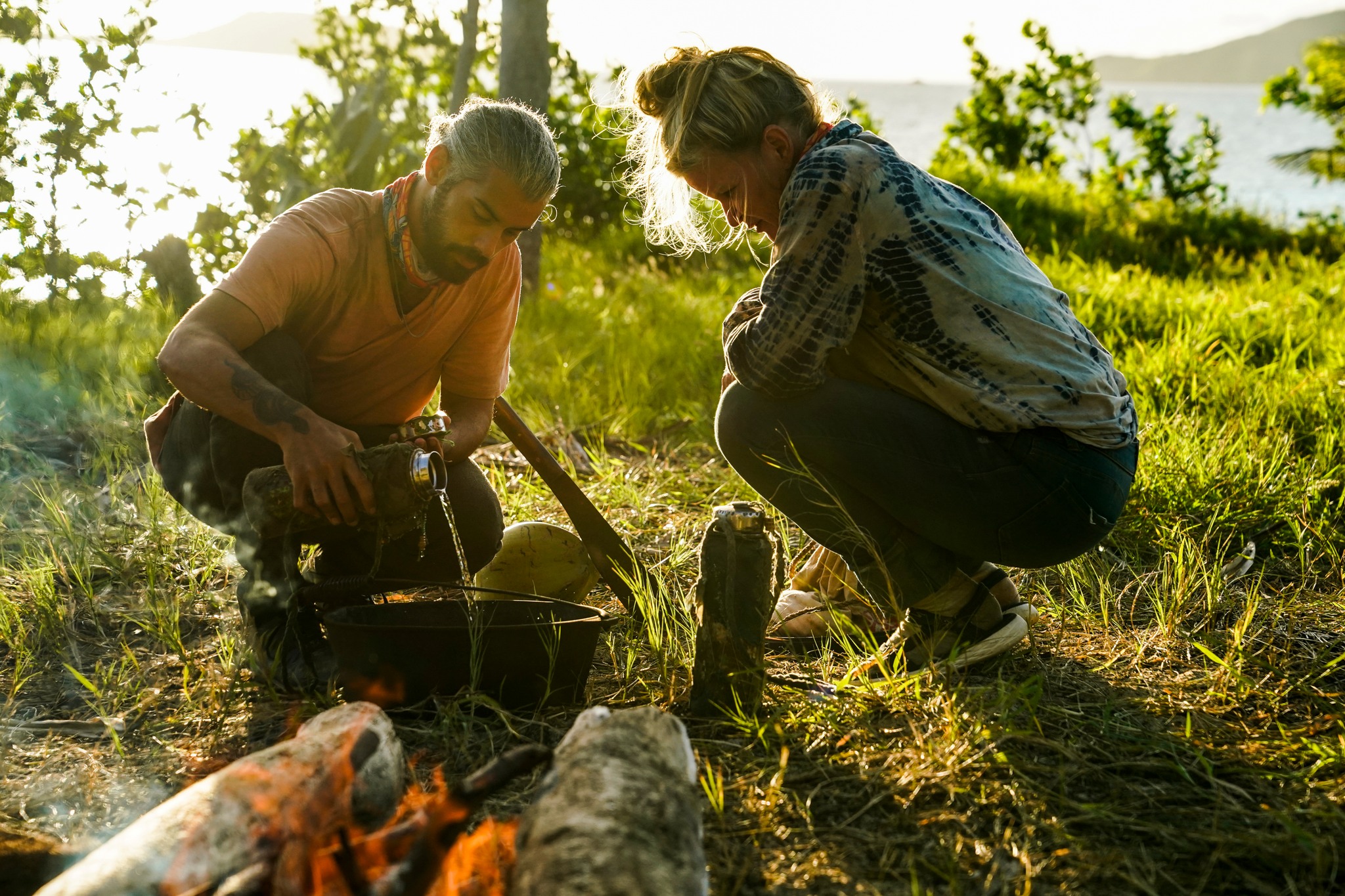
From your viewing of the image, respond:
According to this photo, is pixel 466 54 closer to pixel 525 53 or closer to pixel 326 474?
pixel 525 53

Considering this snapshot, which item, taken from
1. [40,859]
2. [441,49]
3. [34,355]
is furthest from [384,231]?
[441,49]

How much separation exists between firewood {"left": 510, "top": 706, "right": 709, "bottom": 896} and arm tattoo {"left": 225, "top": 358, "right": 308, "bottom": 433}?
1.00m

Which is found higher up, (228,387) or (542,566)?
(228,387)

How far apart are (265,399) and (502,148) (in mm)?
845

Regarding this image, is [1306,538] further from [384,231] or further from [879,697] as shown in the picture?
[384,231]

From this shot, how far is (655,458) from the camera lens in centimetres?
436

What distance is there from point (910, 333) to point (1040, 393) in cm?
32

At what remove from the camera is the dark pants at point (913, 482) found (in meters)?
2.34

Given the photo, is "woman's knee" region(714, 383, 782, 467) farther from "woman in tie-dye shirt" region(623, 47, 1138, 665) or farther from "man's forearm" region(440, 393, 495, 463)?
"man's forearm" region(440, 393, 495, 463)

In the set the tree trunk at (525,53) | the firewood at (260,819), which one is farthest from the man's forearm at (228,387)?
the tree trunk at (525,53)

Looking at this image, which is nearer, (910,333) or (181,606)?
(910,333)

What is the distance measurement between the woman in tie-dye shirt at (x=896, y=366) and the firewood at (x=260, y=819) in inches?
47.5

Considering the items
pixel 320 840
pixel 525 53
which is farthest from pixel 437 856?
pixel 525 53

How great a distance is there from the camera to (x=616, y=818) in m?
1.50
